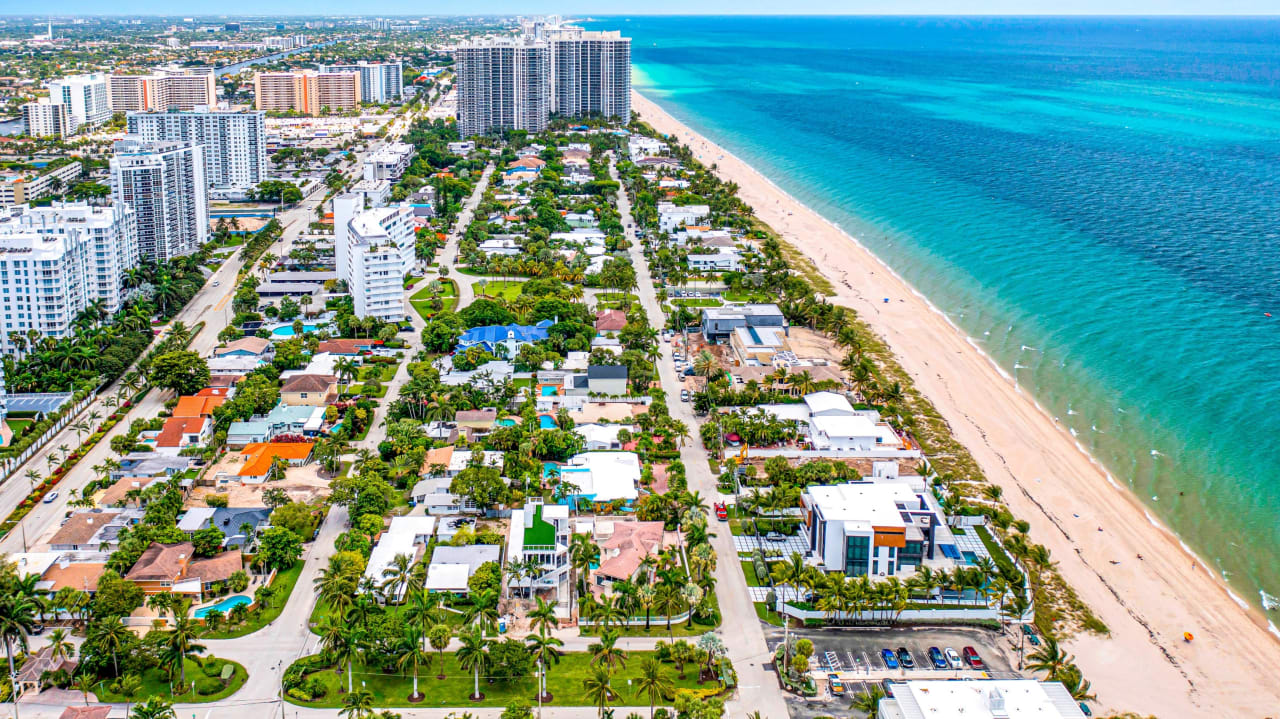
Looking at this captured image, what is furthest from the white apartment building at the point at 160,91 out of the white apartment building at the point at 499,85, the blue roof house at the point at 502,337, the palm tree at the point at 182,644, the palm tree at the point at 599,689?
the palm tree at the point at 599,689

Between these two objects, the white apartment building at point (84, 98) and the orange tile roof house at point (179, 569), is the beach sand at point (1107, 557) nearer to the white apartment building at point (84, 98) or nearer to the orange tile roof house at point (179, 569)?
the orange tile roof house at point (179, 569)

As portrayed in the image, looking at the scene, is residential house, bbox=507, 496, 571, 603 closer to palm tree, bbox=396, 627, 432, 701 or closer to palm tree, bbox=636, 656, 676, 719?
palm tree, bbox=396, 627, 432, 701

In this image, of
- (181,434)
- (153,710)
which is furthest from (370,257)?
(153,710)

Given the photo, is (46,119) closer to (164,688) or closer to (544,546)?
(544,546)

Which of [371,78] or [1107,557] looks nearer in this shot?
[1107,557]

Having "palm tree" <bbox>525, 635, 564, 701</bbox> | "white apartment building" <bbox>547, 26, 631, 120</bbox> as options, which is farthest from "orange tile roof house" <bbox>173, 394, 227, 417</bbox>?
"white apartment building" <bbox>547, 26, 631, 120</bbox>

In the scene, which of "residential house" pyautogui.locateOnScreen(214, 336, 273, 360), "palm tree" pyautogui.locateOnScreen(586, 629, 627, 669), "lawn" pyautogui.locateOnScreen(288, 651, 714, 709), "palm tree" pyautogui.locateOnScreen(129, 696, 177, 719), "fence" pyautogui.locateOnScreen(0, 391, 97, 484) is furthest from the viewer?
"residential house" pyautogui.locateOnScreen(214, 336, 273, 360)
